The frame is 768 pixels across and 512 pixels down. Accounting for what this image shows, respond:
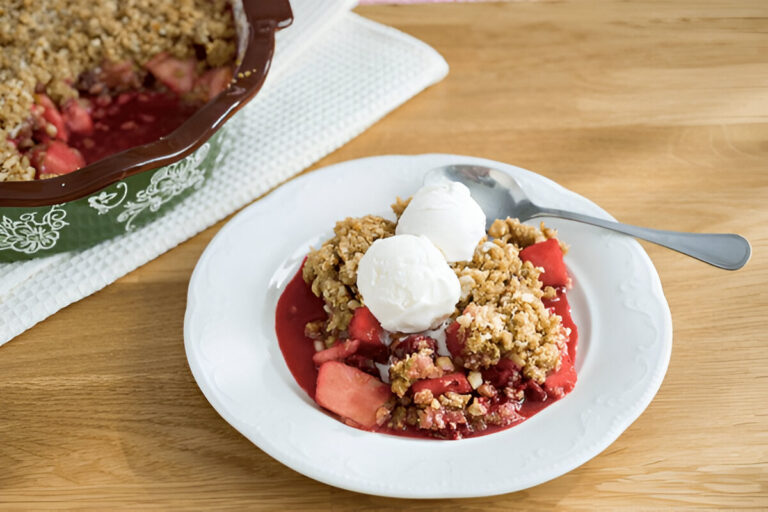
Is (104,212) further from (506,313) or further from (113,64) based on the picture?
(506,313)

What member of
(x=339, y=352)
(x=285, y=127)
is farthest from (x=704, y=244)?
(x=285, y=127)

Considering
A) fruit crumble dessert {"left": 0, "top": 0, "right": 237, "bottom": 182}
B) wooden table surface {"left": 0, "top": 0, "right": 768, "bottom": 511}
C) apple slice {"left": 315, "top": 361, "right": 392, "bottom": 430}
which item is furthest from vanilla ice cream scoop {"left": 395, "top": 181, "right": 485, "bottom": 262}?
fruit crumble dessert {"left": 0, "top": 0, "right": 237, "bottom": 182}

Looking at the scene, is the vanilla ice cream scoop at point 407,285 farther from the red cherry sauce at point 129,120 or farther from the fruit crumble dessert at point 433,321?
the red cherry sauce at point 129,120

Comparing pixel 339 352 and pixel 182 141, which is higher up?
pixel 182 141

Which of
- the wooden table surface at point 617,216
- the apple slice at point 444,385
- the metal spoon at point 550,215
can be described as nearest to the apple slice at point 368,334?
the apple slice at point 444,385

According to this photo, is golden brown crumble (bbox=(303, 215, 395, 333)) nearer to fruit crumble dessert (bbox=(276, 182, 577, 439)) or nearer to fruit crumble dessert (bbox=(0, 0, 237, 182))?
fruit crumble dessert (bbox=(276, 182, 577, 439))

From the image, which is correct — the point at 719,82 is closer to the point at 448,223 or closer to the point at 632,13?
the point at 632,13

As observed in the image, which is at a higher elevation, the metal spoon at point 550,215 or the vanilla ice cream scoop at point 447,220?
the vanilla ice cream scoop at point 447,220
